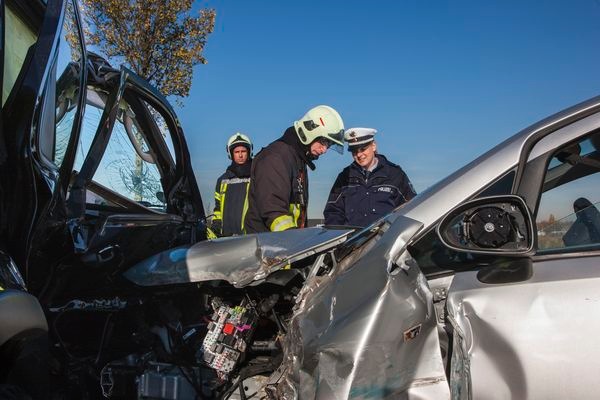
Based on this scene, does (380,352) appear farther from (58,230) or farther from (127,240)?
(127,240)

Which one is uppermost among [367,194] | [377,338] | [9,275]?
[367,194]

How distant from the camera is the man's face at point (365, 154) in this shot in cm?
504

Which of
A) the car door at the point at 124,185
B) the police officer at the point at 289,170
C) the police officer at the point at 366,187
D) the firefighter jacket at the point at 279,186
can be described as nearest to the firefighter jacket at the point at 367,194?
the police officer at the point at 366,187

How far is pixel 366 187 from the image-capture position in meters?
5.04

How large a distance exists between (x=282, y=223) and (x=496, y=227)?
6.74 feet

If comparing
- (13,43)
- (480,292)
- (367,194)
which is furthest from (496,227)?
(367,194)

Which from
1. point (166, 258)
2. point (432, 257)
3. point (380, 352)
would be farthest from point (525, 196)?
point (166, 258)

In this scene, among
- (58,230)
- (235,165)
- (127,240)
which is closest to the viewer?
(58,230)

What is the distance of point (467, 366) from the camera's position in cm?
182

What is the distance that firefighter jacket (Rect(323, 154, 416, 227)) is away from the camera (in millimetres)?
4941

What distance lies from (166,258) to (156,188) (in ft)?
4.81

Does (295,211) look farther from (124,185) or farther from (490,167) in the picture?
(490,167)

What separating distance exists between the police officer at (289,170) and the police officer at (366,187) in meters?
0.62

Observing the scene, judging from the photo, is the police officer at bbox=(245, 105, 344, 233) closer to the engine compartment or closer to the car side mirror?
the engine compartment
